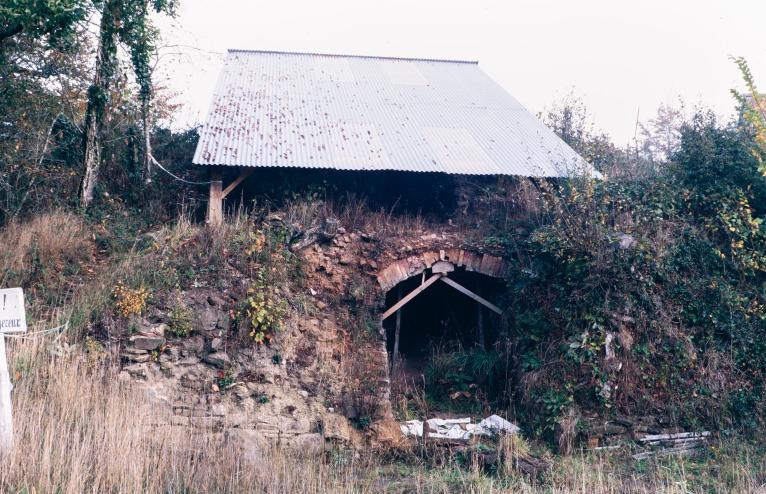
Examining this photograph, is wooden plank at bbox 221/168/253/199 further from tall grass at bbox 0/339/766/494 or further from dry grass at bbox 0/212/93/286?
tall grass at bbox 0/339/766/494

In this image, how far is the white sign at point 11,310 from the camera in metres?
5.77

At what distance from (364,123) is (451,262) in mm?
4650

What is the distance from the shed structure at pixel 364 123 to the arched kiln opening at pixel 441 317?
234 centimetres

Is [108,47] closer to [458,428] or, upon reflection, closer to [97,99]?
[97,99]

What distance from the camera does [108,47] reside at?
1159cm

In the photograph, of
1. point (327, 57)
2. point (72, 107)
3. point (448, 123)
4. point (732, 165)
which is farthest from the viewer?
point (327, 57)

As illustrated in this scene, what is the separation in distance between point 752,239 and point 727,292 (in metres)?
1.20

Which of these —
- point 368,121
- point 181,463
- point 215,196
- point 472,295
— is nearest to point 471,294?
point 472,295

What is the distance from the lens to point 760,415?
8836 millimetres

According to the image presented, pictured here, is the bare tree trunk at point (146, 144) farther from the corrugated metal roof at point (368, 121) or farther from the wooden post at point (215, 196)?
the wooden post at point (215, 196)

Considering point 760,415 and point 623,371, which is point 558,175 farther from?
Answer: point 760,415

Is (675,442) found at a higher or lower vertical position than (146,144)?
lower

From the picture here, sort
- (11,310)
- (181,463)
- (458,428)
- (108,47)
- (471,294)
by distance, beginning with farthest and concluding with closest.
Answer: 1. (108,47)
2. (471,294)
3. (458,428)
4. (181,463)
5. (11,310)

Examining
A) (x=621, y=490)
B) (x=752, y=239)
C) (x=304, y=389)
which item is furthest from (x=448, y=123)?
(x=621, y=490)
